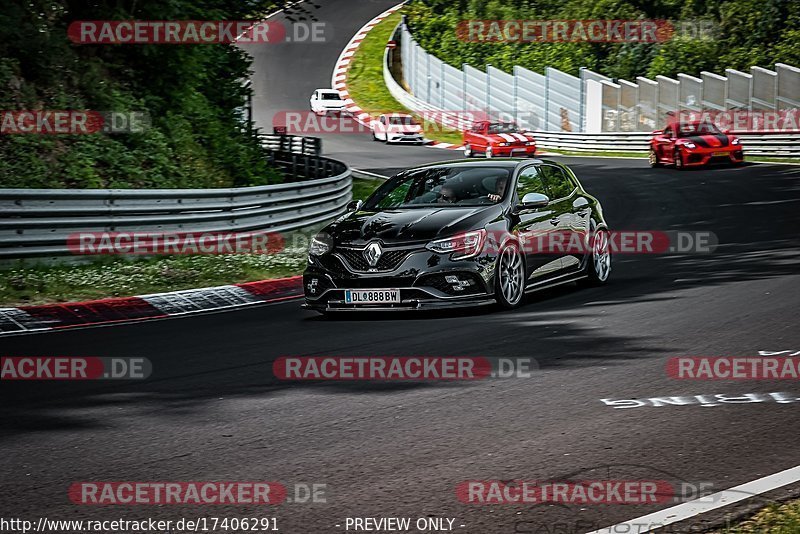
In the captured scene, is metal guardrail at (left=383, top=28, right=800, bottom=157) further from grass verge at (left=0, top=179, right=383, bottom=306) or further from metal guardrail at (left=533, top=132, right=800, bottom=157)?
grass verge at (left=0, top=179, right=383, bottom=306)

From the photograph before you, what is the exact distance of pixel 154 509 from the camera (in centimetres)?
518

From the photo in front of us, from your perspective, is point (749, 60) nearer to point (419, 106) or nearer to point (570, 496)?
point (419, 106)

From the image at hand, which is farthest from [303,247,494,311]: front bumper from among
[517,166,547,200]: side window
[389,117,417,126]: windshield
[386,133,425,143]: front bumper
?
[389,117,417,126]: windshield

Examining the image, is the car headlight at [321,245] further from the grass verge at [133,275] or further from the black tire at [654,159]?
the black tire at [654,159]

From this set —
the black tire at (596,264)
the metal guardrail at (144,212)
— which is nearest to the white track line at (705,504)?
the black tire at (596,264)

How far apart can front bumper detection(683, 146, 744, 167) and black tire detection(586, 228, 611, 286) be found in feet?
60.7

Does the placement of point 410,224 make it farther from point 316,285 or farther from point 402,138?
point 402,138

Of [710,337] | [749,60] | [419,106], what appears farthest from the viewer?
[419,106]

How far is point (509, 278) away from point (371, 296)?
1400 millimetres

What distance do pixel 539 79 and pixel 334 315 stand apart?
3869 centimetres

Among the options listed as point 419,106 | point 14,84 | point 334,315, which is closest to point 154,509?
point 334,315

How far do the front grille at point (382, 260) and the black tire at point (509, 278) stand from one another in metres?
0.92

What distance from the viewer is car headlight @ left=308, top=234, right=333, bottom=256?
11.3 metres

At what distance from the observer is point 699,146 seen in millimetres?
30750
